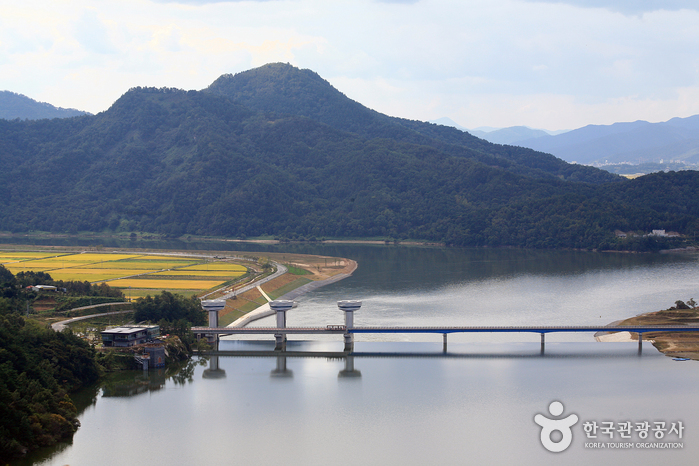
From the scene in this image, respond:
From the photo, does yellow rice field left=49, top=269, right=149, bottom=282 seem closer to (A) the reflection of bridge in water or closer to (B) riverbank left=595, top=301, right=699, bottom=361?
(A) the reflection of bridge in water

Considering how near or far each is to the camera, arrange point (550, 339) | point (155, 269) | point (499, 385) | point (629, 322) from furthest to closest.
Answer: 1. point (155, 269)
2. point (629, 322)
3. point (550, 339)
4. point (499, 385)

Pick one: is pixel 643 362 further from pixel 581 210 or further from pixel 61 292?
pixel 581 210

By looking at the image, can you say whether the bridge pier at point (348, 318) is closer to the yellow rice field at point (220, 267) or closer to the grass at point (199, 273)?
the grass at point (199, 273)

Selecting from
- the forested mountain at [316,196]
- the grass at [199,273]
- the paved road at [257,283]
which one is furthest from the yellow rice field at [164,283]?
the forested mountain at [316,196]

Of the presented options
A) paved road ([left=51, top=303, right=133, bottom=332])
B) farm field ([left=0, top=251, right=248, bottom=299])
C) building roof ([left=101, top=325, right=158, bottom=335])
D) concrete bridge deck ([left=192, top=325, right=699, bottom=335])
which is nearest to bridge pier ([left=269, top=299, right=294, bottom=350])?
concrete bridge deck ([left=192, top=325, right=699, bottom=335])

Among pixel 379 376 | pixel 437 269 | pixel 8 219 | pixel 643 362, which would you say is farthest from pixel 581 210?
pixel 8 219

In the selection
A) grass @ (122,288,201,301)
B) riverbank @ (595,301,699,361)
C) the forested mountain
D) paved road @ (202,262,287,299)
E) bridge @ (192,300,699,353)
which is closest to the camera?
riverbank @ (595,301,699,361)
